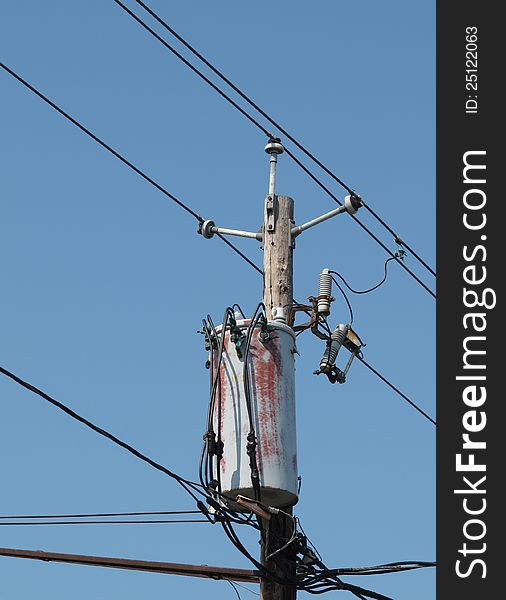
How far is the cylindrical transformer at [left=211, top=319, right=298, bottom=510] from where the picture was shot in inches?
424

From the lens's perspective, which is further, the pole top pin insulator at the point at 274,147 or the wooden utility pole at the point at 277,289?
the pole top pin insulator at the point at 274,147

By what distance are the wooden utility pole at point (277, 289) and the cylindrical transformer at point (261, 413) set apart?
0.75 feet

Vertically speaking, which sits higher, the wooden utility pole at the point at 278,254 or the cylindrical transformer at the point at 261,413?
the wooden utility pole at the point at 278,254

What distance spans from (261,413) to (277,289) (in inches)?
46.3

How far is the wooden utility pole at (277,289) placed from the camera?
10.8 meters

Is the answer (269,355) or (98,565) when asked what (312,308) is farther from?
(98,565)

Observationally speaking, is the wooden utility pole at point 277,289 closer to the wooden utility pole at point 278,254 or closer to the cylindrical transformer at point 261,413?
the wooden utility pole at point 278,254

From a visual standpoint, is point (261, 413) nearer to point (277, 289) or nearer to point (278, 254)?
point (277, 289)

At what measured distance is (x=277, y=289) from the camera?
457 inches

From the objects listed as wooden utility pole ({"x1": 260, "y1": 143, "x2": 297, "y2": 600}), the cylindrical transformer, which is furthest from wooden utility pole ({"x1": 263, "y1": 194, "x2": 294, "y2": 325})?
the cylindrical transformer

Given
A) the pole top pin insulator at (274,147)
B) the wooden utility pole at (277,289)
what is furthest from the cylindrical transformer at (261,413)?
the pole top pin insulator at (274,147)

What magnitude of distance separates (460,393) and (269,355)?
145 centimetres

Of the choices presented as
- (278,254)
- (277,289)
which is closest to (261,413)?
(277,289)

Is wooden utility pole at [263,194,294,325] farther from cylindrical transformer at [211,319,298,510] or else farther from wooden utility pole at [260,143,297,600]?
cylindrical transformer at [211,319,298,510]
